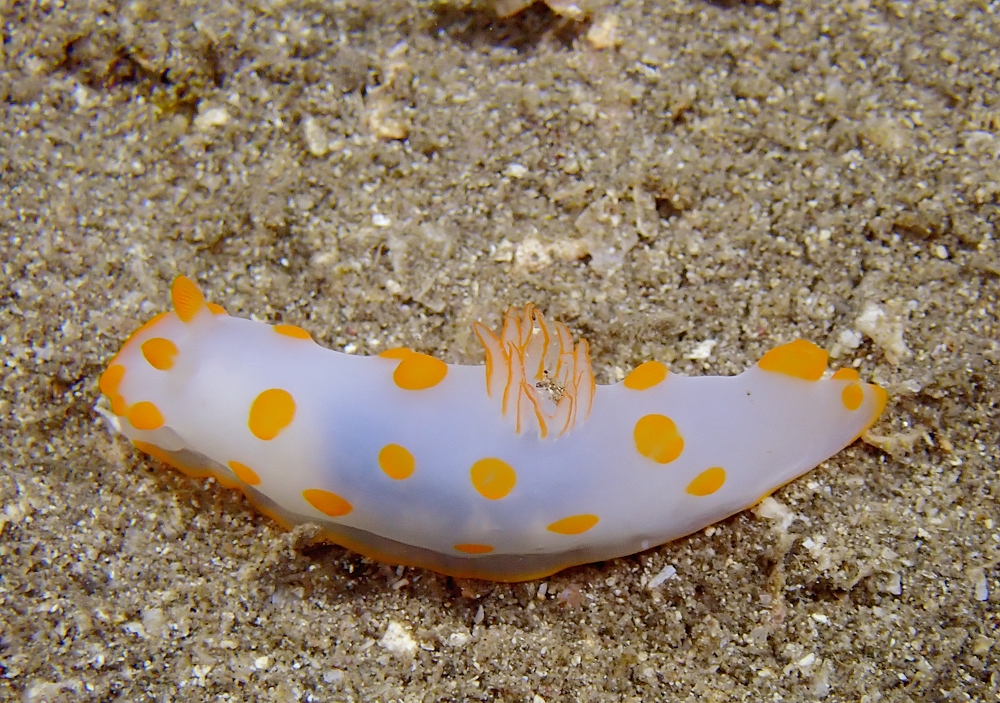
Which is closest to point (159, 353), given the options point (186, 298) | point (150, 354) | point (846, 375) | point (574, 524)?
point (150, 354)

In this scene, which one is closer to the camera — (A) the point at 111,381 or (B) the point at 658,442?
(B) the point at 658,442

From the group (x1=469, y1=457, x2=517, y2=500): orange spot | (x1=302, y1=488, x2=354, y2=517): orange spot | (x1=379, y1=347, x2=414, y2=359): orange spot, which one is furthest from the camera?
(x1=379, y1=347, x2=414, y2=359): orange spot

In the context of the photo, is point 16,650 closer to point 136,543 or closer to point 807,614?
point 136,543

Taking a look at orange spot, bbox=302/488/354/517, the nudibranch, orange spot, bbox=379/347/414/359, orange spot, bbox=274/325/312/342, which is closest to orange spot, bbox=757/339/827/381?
the nudibranch

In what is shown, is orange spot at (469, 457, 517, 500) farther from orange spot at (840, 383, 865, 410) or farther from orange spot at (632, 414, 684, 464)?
orange spot at (840, 383, 865, 410)

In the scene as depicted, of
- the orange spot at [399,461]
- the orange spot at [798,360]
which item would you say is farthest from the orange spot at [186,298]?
the orange spot at [798,360]

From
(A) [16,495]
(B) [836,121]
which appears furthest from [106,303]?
(B) [836,121]

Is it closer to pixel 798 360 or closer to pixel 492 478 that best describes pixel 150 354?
pixel 492 478

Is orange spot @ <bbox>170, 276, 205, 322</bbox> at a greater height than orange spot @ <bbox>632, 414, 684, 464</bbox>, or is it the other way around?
orange spot @ <bbox>170, 276, 205, 322</bbox>
